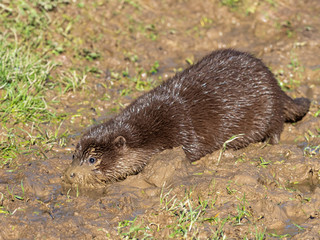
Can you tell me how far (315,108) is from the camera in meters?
6.61

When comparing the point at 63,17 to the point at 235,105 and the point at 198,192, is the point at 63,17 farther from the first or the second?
the point at 198,192

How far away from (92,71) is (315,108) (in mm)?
3282

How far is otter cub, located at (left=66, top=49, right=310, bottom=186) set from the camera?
16.6 feet

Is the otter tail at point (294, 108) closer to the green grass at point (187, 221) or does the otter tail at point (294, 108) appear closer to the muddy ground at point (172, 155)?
the muddy ground at point (172, 155)

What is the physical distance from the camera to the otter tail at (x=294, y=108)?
611 centimetres

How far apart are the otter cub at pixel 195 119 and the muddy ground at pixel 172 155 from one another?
6.4 inches

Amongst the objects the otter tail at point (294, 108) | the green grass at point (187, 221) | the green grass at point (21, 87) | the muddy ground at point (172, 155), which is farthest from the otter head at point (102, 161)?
the otter tail at point (294, 108)

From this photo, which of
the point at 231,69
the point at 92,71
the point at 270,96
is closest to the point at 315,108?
the point at 270,96

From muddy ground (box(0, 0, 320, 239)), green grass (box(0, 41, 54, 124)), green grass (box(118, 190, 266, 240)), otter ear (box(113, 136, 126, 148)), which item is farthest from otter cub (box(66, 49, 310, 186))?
green grass (box(0, 41, 54, 124))

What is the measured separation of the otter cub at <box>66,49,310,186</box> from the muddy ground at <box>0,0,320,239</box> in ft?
0.53

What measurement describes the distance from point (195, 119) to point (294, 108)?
145 cm

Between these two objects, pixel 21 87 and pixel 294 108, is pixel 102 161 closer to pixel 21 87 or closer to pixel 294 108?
pixel 21 87

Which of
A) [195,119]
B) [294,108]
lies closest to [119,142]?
[195,119]

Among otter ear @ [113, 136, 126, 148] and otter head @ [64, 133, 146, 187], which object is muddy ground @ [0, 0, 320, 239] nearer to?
otter head @ [64, 133, 146, 187]
